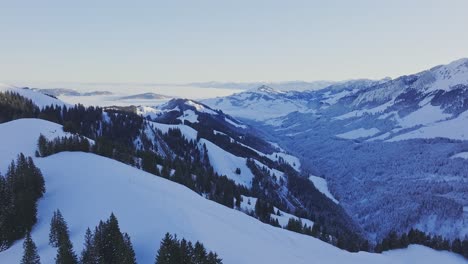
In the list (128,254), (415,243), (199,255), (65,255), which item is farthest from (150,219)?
(415,243)

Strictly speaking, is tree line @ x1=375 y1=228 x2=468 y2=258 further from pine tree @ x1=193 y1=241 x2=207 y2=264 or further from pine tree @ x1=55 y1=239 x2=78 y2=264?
pine tree @ x1=55 y1=239 x2=78 y2=264

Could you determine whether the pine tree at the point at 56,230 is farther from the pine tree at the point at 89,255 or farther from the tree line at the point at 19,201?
the pine tree at the point at 89,255

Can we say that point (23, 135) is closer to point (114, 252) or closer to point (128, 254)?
point (114, 252)

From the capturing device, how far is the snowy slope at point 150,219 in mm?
50750

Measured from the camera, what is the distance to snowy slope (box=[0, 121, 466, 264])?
50.8 metres

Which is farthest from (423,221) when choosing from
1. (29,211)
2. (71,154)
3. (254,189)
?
(29,211)

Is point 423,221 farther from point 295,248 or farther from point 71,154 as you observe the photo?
point 71,154

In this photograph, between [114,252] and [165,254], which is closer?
[165,254]

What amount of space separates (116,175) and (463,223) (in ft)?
538

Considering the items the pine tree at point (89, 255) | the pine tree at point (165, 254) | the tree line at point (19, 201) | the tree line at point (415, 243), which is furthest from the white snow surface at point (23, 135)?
the tree line at point (415, 243)

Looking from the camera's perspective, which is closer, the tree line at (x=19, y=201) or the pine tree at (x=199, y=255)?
the pine tree at (x=199, y=255)

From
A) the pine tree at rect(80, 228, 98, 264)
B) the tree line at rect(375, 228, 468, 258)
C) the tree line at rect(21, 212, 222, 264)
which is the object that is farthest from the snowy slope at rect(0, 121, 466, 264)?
the tree line at rect(375, 228, 468, 258)

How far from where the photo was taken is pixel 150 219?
5338cm

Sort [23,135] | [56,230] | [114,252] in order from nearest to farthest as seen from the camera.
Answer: [114,252]
[56,230]
[23,135]
